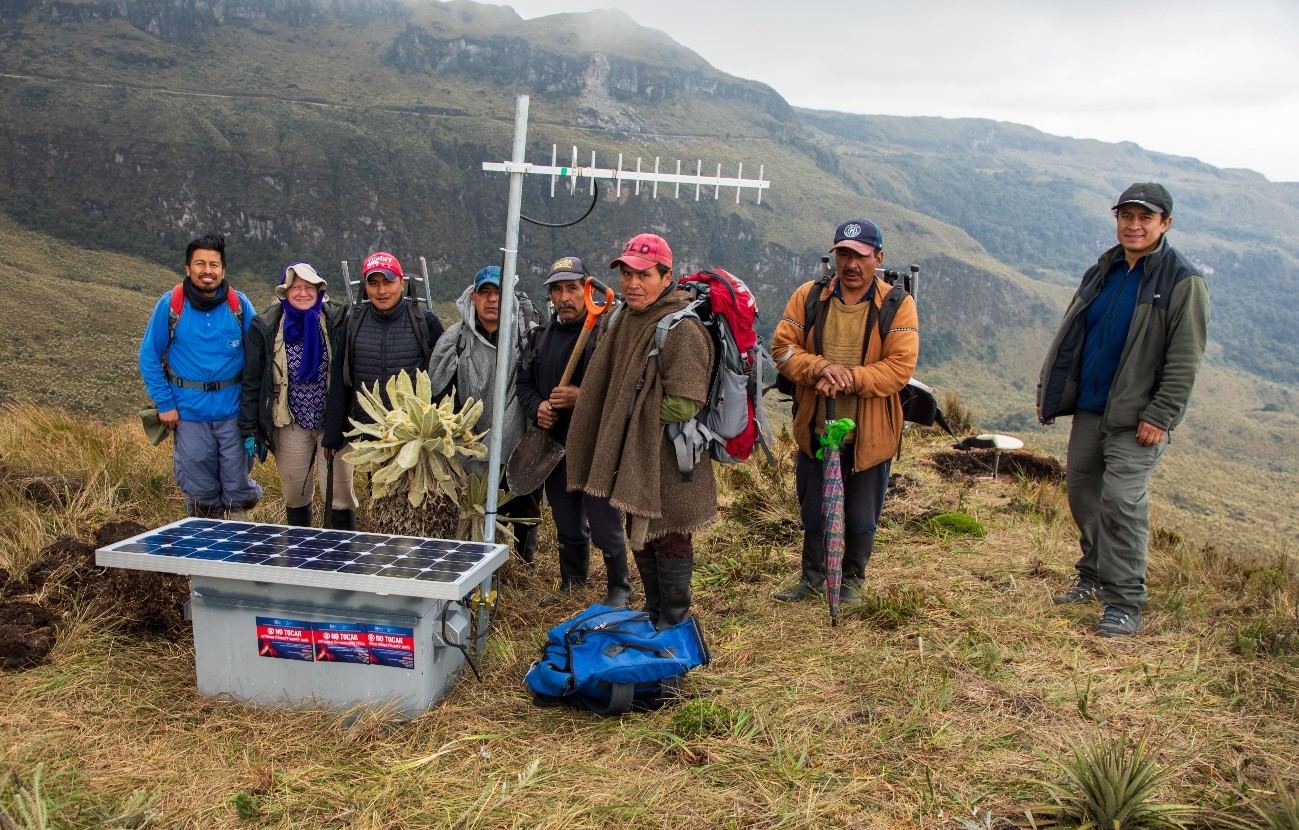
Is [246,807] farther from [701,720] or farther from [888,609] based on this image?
[888,609]

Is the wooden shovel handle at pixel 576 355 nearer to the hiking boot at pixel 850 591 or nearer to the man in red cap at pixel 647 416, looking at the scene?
the man in red cap at pixel 647 416

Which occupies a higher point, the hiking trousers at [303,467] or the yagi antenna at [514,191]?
the yagi antenna at [514,191]

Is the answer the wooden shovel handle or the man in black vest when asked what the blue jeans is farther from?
the wooden shovel handle

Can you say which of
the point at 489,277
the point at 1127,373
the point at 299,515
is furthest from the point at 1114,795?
the point at 299,515

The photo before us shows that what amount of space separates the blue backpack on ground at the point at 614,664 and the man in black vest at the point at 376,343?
1956 millimetres

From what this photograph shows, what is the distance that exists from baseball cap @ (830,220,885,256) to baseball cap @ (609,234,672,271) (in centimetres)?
91

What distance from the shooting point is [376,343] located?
4.67 m

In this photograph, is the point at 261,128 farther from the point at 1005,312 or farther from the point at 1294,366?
the point at 1294,366

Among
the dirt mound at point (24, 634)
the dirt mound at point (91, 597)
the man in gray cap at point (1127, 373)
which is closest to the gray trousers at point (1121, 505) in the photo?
the man in gray cap at point (1127, 373)

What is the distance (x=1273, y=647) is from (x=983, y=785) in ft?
6.71

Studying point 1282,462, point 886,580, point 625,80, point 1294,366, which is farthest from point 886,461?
point 1294,366

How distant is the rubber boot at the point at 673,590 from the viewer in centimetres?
391

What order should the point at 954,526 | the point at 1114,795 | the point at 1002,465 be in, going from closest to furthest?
the point at 1114,795, the point at 954,526, the point at 1002,465

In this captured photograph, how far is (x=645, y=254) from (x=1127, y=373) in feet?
7.72
